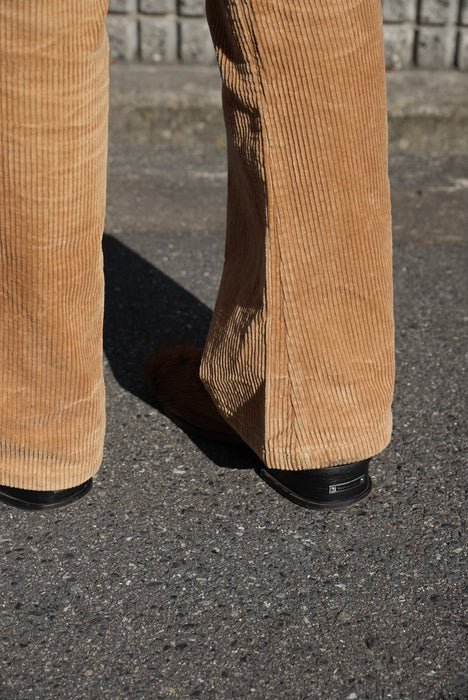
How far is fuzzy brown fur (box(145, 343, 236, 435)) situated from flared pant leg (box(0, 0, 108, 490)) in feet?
0.90

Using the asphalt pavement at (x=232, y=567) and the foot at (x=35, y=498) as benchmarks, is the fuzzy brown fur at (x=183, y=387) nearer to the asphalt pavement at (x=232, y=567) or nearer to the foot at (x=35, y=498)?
the asphalt pavement at (x=232, y=567)

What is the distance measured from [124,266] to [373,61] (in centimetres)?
128

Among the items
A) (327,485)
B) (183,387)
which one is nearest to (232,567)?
(327,485)

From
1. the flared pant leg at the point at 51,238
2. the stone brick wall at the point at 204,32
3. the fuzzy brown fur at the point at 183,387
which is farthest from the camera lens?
the stone brick wall at the point at 204,32

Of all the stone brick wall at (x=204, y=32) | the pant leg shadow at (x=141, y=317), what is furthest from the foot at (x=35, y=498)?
the stone brick wall at (x=204, y=32)

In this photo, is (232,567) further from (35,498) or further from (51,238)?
(51,238)

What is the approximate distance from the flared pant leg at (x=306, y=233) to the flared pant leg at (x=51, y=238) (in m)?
0.21

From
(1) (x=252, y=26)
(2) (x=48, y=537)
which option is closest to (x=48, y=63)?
(1) (x=252, y=26)

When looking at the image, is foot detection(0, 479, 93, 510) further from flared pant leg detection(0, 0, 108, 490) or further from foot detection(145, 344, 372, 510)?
foot detection(145, 344, 372, 510)

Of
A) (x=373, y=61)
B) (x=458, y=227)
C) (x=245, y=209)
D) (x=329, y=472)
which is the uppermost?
(x=373, y=61)

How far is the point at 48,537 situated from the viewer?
142 cm

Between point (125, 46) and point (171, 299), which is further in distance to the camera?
point (125, 46)

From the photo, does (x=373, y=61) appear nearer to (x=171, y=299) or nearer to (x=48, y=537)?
(x=48, y=537)

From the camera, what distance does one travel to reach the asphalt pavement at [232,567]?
118 centimetres
